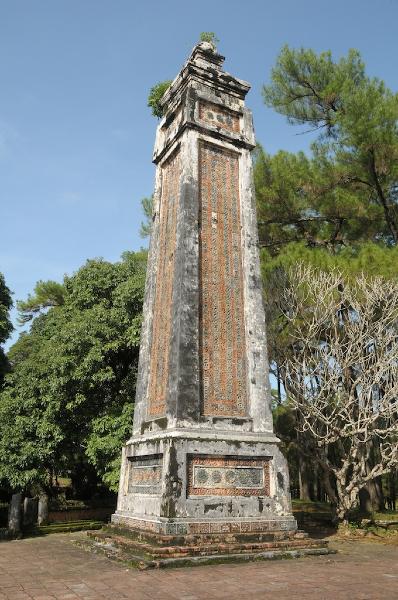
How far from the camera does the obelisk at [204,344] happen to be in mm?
7773

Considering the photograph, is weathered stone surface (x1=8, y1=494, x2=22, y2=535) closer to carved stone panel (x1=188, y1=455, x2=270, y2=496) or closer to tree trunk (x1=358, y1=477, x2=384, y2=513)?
carved stone panel (x1=188, y1=455, x2=270, y2=496)

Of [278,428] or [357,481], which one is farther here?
[278,428]

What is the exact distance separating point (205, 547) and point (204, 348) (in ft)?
10.6

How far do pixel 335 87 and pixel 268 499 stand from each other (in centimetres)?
1363

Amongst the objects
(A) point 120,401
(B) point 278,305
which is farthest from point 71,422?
(B) point 278,305

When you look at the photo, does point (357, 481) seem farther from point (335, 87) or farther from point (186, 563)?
point (335, 87)

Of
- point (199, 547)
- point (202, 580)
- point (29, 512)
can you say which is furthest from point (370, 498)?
point (202, 580)

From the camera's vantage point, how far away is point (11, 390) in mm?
14125

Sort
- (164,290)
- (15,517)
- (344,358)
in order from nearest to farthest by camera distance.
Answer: (164,290) → (15,517) → (344,358)

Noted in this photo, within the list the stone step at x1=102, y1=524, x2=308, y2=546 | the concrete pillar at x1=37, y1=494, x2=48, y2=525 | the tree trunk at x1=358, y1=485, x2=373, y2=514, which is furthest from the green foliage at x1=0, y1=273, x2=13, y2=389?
the tree trunk at x1=358, y1=485, x2=373, y2=514

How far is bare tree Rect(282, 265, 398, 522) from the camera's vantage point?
12.4 metres

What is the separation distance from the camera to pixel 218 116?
10836 mm

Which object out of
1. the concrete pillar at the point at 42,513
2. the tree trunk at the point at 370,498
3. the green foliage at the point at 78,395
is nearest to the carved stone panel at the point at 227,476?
the green foliage at the point at 78,395

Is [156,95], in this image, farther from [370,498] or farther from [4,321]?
[370,498]
